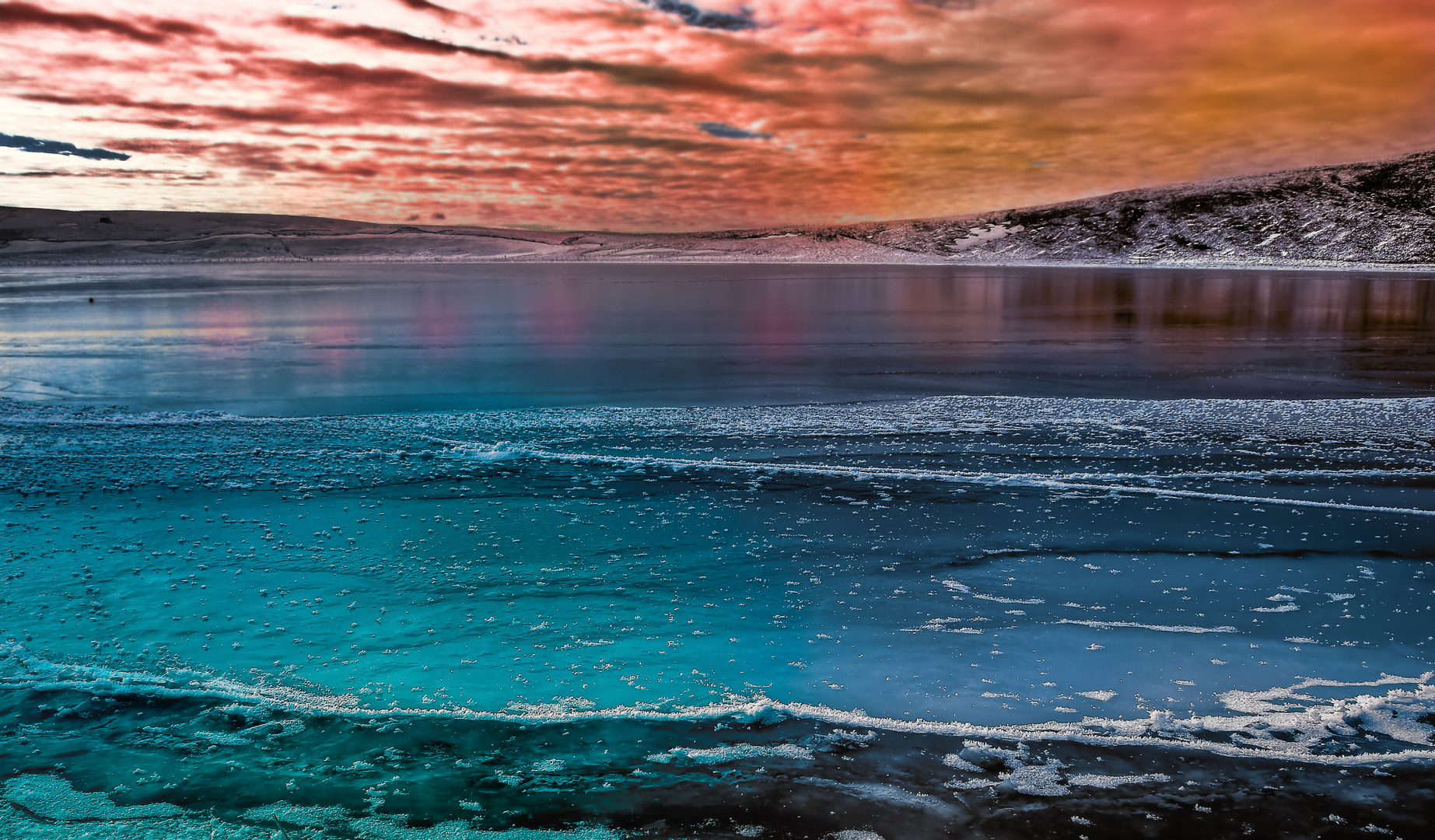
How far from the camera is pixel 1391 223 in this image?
117 meters

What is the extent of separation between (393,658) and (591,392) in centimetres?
761

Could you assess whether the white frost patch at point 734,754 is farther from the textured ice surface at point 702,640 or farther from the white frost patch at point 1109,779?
the white frost patch at point 1109,779

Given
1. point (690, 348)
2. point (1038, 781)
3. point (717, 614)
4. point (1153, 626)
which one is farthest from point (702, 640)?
point (690, 348)

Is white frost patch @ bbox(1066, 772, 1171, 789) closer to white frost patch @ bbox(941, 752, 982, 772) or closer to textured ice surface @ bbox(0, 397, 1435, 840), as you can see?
textured ice surface @ bbox(0, 397, 1435, 840)

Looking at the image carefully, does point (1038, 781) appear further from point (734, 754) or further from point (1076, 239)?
point (1076, 239)

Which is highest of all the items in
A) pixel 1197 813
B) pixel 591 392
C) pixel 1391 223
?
pixel 1391 223

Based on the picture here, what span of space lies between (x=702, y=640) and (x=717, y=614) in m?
0.33

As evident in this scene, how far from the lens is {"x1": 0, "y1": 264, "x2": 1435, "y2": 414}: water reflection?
39.0 ft

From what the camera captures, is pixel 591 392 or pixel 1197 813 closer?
pixel 1197 813

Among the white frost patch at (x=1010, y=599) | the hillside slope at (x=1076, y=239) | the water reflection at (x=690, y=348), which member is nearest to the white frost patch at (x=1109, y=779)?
the white frost patch at (x=1010, y=599)

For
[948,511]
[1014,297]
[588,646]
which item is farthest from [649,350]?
[1014,297]

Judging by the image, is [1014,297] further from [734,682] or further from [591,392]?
[734,682]

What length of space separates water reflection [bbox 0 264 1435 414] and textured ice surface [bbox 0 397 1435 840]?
3.69 metres

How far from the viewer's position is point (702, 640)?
4555 millimetres
